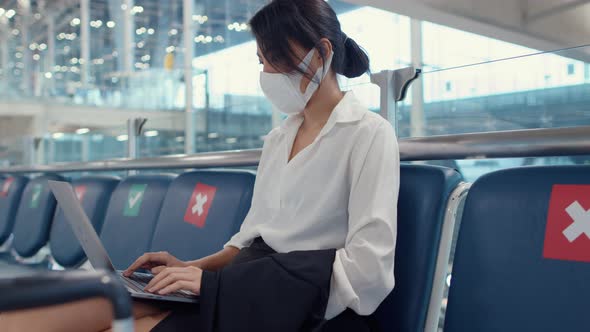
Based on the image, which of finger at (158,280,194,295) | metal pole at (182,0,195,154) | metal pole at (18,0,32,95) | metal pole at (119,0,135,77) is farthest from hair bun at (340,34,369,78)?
metal pole at (18,0,32,95)

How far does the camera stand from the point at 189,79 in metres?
6.01

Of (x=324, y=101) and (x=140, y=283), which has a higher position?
(x=324, y=101)

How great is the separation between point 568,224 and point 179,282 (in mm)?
686

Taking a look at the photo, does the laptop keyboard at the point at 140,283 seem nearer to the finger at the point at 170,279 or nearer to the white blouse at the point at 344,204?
the finger at the point at 170,279

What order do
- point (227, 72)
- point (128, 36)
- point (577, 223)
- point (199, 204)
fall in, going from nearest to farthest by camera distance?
point (577, 223) < point (199, 204) < point (227, 72) < point (128, 36)

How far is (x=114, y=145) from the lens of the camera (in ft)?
11.7

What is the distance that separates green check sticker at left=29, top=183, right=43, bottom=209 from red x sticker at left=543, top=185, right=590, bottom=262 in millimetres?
2642

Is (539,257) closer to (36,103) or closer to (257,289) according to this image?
(257,289)

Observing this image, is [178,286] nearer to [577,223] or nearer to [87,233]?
[87,233]

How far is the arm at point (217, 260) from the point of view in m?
1.38

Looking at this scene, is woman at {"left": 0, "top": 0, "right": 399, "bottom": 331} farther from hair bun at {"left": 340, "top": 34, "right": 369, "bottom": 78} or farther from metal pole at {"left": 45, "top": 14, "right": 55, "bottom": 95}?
metal pole at {"left": 45, "top": 14, "right": 55, "bottom": 95}

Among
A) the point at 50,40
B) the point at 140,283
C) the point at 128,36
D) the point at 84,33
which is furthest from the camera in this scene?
the point at 50,40

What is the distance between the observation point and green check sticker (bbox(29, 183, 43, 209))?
2.95m

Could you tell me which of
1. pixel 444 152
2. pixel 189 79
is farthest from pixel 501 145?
pixel 189 79
